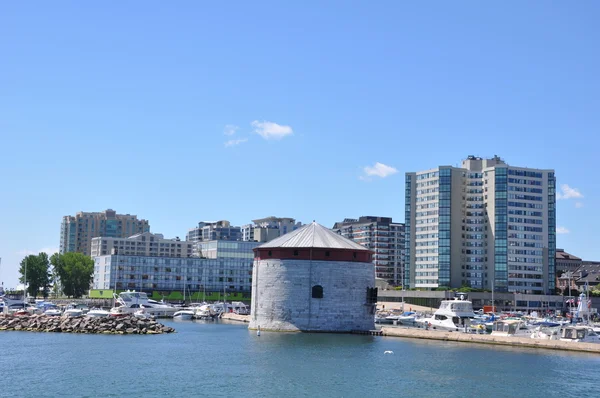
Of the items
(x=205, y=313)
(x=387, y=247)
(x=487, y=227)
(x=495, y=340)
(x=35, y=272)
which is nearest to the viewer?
(x=495, y=340)

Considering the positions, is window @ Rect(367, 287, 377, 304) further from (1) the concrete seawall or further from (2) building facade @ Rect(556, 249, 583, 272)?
(2) building facade @ Rect(556, 249, 583, 272)

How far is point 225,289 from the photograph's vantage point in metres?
142

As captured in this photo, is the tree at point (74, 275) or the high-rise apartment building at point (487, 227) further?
the tree at point (74, 275)

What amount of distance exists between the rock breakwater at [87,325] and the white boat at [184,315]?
26778mm

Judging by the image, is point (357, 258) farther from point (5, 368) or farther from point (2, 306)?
point (2, 306)

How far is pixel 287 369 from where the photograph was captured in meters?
42.8

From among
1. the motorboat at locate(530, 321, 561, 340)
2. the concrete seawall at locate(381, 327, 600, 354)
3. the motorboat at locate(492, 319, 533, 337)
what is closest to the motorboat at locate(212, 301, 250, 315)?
the concrete seawall at locate(381, 327, 600, 354)

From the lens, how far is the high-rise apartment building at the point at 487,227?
13162 cm

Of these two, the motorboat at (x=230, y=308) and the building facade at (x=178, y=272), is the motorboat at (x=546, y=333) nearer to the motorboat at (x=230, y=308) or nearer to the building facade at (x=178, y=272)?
the motorboat at (x=230, y=308)

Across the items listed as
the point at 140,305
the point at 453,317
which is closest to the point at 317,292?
the point at 453,317

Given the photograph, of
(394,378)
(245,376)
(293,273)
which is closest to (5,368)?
(245,376)

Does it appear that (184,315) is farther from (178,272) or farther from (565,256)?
(565,256)

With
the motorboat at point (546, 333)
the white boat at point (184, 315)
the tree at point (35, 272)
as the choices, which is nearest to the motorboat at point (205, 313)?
the white boat at point (184, 315)

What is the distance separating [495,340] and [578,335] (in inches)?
238
